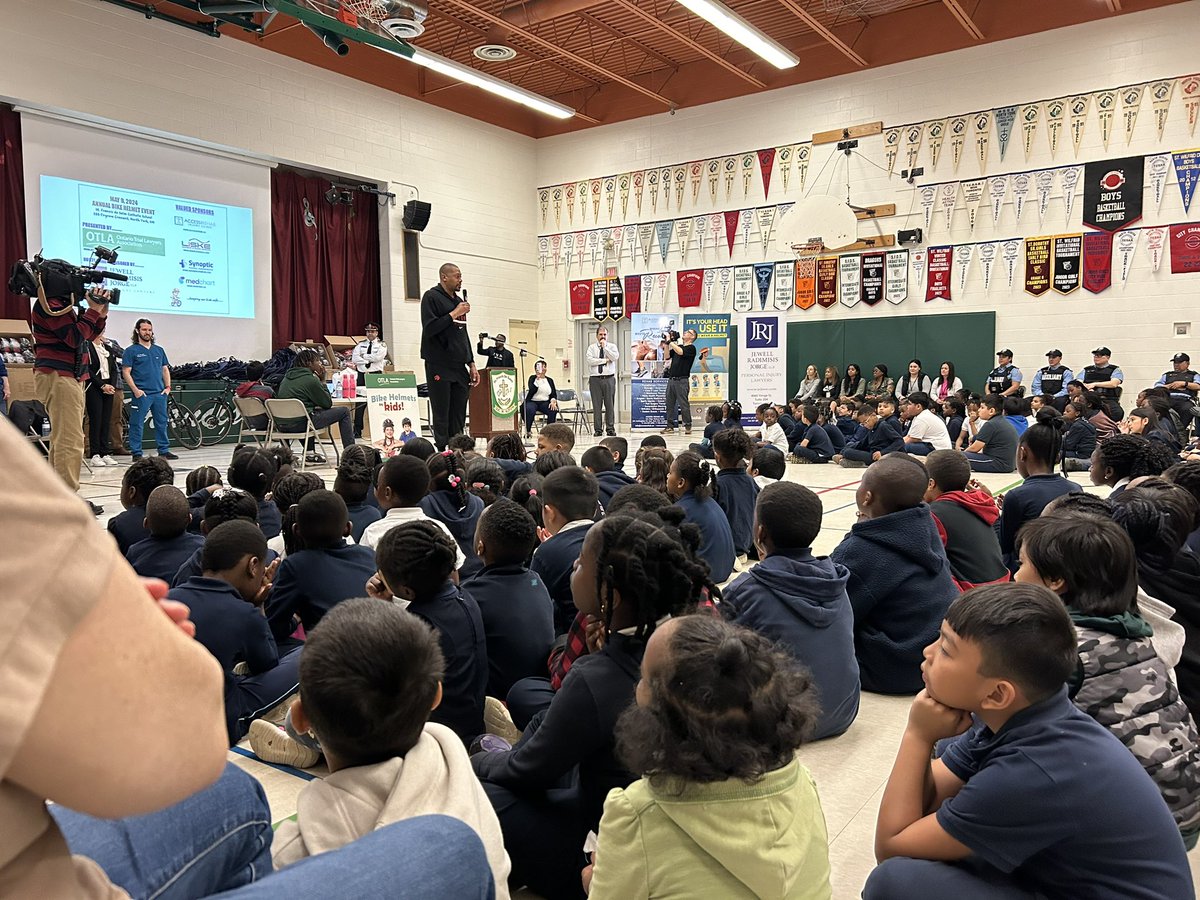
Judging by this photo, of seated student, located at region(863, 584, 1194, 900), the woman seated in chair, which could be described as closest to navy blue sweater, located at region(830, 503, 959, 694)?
seated student, located at region(863, 584, 1194, 900)

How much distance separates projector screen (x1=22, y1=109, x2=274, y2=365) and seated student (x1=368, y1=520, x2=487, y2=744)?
368 inches

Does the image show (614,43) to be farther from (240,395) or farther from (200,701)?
(200,701)

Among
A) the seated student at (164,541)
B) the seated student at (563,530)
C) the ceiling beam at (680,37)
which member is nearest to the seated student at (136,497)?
the seated student at (164,541)

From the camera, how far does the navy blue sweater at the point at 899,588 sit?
91.4 inches

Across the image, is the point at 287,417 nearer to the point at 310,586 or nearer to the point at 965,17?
the point at 310,586

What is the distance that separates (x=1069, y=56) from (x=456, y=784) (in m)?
12.0

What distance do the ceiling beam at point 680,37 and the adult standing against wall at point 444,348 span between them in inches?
219

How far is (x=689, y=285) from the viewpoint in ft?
43.1

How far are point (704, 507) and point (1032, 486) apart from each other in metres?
1.21

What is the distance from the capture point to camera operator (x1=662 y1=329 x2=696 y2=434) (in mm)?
11930

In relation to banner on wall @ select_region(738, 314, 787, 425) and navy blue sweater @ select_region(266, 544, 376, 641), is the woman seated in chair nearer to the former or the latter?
banner on wall @ select_region(738, 314, 787, 425)

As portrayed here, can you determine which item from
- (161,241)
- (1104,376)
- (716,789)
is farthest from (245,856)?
(1104,376)

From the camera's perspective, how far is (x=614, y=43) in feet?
38.6

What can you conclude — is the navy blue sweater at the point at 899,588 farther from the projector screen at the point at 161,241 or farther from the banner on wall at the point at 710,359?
the banner on wall at the point at 710,359
